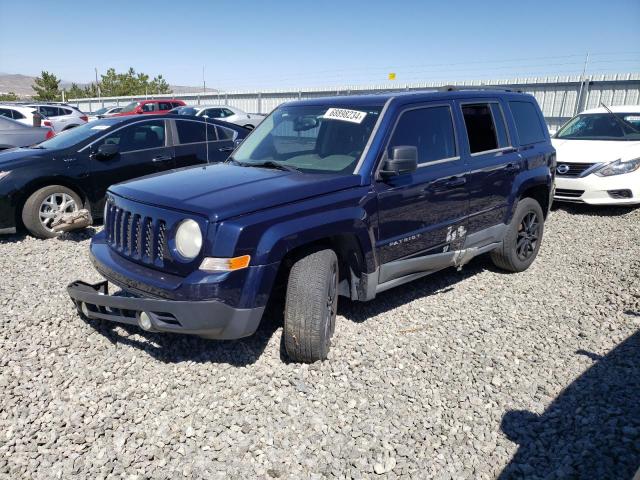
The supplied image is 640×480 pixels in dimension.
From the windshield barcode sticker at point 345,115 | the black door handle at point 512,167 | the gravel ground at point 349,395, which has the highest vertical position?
the windshield barcode sticker at point 345,115

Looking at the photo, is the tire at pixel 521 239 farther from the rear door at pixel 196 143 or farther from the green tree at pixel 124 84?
the green tree at pixel 124 84

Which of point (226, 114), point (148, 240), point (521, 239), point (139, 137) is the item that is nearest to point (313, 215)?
point (148, 240)

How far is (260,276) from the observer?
9.83 ft

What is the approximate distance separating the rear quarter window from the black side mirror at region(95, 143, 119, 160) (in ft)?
16.6

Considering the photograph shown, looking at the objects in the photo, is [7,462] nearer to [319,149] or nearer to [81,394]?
[81,394]

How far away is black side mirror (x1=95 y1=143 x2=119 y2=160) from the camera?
6613 millimetres

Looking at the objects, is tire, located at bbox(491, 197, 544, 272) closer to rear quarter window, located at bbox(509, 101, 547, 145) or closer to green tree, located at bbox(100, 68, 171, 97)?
rear quarter window, located at bbox(509, 101, 547, 145)

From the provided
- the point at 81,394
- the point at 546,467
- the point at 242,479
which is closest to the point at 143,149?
the point at 81,394

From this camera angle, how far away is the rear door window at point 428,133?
156 inches

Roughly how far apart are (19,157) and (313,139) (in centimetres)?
440

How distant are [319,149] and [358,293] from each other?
123cm

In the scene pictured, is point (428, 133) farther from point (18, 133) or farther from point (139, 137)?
point (18, 133)

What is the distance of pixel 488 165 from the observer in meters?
4.61

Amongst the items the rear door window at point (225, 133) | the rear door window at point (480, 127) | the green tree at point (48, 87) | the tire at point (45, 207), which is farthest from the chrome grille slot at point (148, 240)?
the green tree at point (48, 87)
